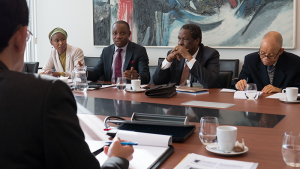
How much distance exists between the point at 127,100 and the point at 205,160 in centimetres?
128

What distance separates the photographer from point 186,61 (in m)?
3.22

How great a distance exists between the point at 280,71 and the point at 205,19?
6.77ft

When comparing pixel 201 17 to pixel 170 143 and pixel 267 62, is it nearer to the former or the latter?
pixel 267 62

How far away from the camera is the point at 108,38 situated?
5.43 m

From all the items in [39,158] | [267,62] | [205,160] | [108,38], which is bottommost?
[205,160]

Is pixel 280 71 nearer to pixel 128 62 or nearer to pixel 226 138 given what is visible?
pixel 128 62

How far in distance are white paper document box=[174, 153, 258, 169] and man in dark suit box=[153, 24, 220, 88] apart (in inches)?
79.4

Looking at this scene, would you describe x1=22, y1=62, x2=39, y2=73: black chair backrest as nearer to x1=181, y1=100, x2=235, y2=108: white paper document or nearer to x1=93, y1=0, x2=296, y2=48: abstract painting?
x1=93, y1=0, x2=296, y2=48: abstract painting

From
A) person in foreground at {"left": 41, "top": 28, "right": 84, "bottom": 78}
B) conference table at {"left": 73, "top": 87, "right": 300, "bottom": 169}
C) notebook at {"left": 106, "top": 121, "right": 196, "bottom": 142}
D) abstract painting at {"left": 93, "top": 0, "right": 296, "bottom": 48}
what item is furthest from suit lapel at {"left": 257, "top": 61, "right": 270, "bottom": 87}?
person in foreground at {"left": 41, "top": 28, "right": 84, "bottom": 78}

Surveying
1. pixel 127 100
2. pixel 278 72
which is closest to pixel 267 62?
pixel 278 72

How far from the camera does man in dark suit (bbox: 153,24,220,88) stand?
10.1 feet

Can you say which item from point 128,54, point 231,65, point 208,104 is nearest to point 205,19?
point 231,65

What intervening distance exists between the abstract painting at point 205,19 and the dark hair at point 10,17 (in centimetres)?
409

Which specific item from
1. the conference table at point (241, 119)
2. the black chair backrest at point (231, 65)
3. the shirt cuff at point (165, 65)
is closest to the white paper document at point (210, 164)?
the conference table at point (241, 119)
